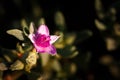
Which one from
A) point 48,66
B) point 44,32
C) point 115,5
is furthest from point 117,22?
point 44,32

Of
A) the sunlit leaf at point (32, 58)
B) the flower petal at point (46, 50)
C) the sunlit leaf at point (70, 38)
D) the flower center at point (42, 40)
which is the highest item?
the flower center at point (42, 40)

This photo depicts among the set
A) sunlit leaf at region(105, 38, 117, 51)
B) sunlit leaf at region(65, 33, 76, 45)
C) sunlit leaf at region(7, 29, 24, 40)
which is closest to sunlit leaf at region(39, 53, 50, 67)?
sunlit leaf at region(65, 33, 76, 45)

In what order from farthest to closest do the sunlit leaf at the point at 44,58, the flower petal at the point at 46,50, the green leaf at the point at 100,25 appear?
1. the green leaf at the point at 100,25
2. the sunlit leaf at the point at 44,58
3. the flower petal at the point at 46,50

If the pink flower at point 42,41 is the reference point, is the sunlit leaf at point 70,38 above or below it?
below

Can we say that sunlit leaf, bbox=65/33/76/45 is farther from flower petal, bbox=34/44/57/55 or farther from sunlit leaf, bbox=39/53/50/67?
flower petal, bbox=34/44/57/55

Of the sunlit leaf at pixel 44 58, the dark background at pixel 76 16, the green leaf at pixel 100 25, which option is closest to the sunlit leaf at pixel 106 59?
the dark background at pixel 76 16

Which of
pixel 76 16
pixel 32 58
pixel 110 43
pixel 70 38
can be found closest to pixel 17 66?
pixel 32 58

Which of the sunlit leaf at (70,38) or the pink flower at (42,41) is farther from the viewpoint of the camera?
the sunlit leaf at (70,38)

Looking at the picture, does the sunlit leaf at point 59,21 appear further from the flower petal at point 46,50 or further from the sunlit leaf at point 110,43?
the flower petal at point 46,50
